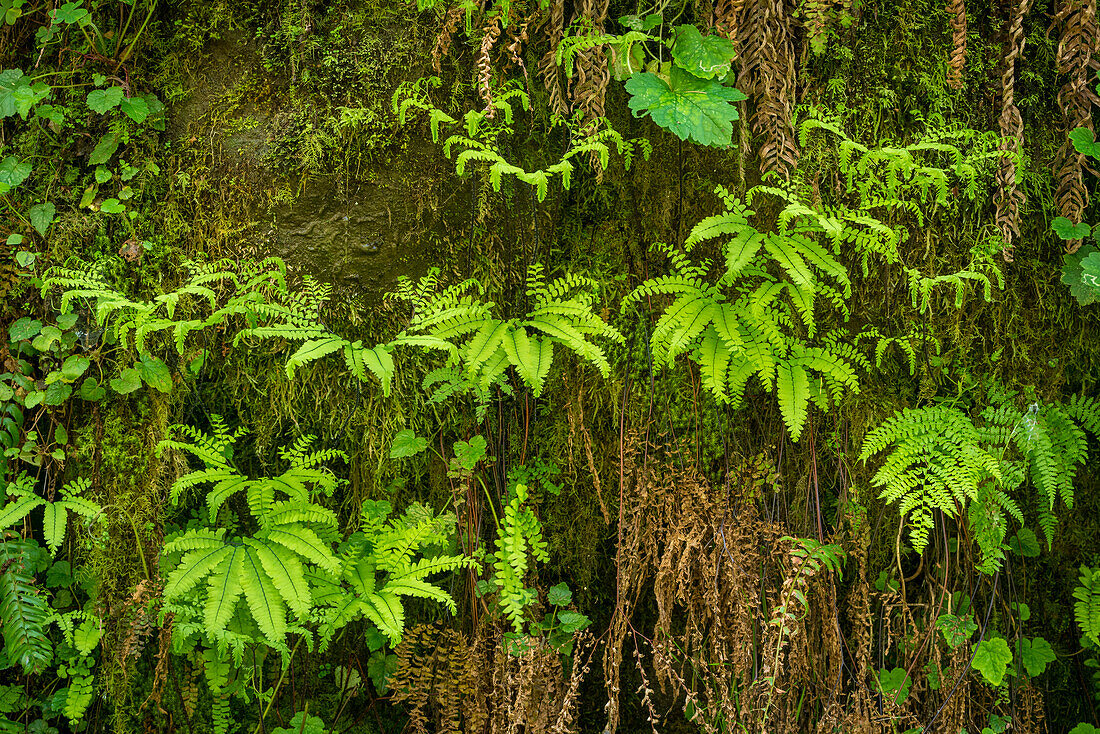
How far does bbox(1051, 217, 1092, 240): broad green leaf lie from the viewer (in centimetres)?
299

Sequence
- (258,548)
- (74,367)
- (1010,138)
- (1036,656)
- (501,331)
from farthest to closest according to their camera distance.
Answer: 1. (1036,656)
2. (1010,138)
3. (74,367)
4. (501,331)
5. (258,548)

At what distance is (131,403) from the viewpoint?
299cm

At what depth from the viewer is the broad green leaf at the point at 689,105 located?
258 centimetres

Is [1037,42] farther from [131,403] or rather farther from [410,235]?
[131,403]

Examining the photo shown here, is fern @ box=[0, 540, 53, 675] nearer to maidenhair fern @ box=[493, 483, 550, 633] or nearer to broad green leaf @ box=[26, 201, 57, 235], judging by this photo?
broad green leaf @ box=[26, 201, 57, 235]

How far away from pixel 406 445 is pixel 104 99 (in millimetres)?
1815

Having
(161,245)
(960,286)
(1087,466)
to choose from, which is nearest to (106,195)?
(161,245)

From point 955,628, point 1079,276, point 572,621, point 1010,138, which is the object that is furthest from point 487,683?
point 1010,138

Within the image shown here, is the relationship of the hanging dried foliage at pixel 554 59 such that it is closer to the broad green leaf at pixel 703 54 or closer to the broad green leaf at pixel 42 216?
the broad green leaf at pixel 703 54

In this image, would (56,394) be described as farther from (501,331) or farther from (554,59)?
(554,59)

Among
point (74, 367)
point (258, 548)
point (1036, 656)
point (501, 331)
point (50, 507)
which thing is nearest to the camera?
point (258, 548)

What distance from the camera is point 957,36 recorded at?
9.71 ft

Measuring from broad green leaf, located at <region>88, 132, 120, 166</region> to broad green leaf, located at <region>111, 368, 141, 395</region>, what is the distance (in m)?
0.87

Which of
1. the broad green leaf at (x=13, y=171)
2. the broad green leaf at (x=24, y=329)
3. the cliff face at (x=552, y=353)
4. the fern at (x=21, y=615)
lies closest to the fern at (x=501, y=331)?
the cliff face at (x=552, y=353)
